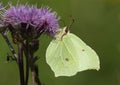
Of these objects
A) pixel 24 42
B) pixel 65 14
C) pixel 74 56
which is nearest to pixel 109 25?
pixel 65 14

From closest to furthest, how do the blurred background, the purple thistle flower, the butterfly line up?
the purple thistle flower → the butterfly → the blurred background

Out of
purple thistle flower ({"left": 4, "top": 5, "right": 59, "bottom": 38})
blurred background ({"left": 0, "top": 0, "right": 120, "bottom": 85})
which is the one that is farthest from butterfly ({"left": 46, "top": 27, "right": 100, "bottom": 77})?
blurred background ({"left": 0, "top": 0, "right": 120, "bottom": 85})

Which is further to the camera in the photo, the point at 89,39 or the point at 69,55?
the point at 89,39

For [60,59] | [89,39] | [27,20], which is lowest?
[89,39]

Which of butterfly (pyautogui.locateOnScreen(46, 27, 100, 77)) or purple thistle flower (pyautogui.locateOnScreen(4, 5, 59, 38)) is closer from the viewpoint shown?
purple thistle flower (pyautogui.locateOnScreen(4, 5, 59, 38))

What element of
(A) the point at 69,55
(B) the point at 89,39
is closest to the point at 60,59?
(A) the point at 69,55

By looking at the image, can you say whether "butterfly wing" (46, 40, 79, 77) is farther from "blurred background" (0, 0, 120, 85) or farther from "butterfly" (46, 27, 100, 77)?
"blurred background" (0, 0, 120, 85)

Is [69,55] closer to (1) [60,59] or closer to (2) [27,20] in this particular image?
(1) [60,59]
